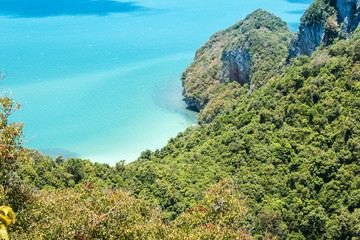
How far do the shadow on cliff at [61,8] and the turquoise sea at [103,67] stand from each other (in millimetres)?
375

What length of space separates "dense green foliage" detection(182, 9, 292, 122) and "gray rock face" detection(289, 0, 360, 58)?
16.6 ft

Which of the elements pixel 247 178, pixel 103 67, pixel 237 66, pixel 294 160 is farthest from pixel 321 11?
pixel 103 67

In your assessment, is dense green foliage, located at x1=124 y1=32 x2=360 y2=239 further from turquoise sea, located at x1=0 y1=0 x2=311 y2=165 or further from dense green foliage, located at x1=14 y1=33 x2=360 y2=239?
turquoise sea, located at x1=0 y1=0 x2=311 y2=165

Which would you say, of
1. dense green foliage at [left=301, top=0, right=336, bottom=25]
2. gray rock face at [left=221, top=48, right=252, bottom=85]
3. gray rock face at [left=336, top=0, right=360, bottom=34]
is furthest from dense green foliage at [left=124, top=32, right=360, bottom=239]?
gray rock face at [left=221, top=48, right=252, bottom=85]

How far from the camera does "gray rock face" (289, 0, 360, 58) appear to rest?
133 ft

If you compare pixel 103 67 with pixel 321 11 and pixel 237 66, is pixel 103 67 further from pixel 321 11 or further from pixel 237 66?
pixel 321 11

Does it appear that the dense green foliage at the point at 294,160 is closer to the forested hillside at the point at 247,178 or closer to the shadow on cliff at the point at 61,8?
the forested hillside at the point at 247,178

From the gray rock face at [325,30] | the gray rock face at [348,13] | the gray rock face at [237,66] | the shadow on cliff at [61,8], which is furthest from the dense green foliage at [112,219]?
the shadow on cliff at [61,8]

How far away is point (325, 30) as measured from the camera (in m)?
44.8

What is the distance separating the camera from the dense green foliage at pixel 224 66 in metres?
58.6

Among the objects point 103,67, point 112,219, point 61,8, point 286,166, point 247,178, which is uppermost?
point 61,8

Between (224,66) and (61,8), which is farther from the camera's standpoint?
(61,8)

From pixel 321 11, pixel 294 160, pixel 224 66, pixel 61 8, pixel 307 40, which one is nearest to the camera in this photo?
pixel 294 160

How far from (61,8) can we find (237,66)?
97.7 metres
